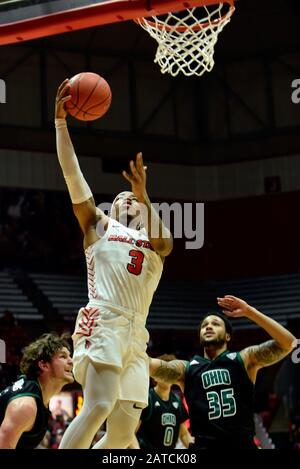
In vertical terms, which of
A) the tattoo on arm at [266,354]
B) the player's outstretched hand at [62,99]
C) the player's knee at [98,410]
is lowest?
the player's knee at [98,410]

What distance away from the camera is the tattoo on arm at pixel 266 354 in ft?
21.9

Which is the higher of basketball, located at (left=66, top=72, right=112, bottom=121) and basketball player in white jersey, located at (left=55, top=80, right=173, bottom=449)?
basketball, located at (left=66, top=72, right=112, bottom=121)

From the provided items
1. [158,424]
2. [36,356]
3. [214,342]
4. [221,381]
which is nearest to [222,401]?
[221,381]

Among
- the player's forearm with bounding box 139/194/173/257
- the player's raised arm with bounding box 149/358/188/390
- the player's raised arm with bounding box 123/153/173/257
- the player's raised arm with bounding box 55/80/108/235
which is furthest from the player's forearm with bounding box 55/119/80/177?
the player's raised arm with bounding box 149/358/188/390

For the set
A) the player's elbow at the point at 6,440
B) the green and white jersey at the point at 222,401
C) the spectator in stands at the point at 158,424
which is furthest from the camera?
the spectator in stands at the point at 158,424

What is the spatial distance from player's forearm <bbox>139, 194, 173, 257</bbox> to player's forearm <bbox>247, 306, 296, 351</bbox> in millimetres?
750

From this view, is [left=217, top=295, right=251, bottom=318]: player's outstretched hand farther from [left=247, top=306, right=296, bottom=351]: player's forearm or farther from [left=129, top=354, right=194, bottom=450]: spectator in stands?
[left=129, top=354, right=194, bottom=450]: spectator in stands

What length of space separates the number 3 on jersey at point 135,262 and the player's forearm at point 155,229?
0.13 meters

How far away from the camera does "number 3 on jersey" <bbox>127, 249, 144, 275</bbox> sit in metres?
6.20

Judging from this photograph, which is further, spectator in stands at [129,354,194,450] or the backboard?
spectator in stands at [129,354,194,450]

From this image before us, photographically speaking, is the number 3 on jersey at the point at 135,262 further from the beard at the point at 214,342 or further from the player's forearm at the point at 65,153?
the beard at the point at 214,342

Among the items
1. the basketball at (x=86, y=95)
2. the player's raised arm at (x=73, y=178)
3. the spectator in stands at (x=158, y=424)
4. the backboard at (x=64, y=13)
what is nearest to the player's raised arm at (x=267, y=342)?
the player's raised arm at (x=73, y=178)

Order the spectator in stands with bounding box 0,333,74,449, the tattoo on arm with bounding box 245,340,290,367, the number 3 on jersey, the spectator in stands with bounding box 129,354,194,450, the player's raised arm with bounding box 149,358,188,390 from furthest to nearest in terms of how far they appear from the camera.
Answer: the spectator in stands with bounding box 129,354,194,450, the player's raised arm with bounding box 149,358,188,390, the tattoo on arm with bounding box 245,340,290,367, the number 3 on jersey, the spectator in stands with bounding box 0,333,74,449

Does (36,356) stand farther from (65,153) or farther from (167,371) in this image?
(65,153)
